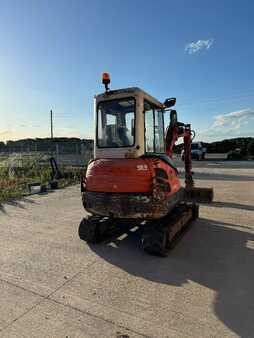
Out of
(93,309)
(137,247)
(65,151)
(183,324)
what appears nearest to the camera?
(183,324)

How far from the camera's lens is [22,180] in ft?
43.2

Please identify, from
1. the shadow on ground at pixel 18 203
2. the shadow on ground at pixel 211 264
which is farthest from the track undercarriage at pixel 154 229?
the shadow on ground at pixel 18 203

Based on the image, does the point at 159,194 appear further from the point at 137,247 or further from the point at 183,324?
the point at 183,324

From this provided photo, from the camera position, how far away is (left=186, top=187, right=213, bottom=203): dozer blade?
7.76 metres

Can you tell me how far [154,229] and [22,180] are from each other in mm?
10553

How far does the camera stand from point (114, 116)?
186 inches

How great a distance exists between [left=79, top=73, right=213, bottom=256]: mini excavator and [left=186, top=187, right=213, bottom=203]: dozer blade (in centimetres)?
280

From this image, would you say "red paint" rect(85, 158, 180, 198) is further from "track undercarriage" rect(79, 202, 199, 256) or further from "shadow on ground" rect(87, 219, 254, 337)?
"shadow on ground" rect(87, 219, 254, 337)

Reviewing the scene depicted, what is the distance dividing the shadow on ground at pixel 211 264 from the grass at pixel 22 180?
5856 mm

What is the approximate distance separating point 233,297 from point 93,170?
2.72 m

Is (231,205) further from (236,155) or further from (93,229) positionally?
(236,155)

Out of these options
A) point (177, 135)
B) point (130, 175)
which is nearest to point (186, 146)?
point (177, 135)

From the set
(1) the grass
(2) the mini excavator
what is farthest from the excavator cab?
(1) the grass

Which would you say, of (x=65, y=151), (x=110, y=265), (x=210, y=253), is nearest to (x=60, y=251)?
(x=110, y=265)
